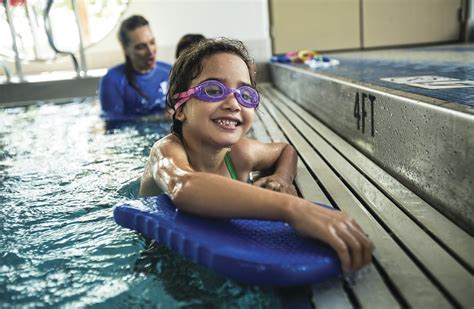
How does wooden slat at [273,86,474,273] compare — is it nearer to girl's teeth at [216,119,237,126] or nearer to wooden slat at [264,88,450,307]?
wooden slat at [264,88,450,307]

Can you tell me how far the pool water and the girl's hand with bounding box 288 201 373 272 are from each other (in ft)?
0.63

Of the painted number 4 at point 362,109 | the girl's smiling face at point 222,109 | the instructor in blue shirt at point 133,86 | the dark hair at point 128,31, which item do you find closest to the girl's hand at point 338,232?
the girl's smiling face at point 222,109

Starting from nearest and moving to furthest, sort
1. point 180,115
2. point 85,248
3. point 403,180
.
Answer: point 85,248 < point 180,115 < point 403,180

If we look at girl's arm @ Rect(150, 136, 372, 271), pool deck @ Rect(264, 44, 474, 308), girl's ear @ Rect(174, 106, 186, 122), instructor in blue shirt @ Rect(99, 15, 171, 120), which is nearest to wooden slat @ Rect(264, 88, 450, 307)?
pool deck @ Rect(264, 44, 474, 308)

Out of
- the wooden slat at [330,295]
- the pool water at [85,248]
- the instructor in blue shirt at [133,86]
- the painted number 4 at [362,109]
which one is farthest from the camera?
the instructor in blue shirt at [133,86]

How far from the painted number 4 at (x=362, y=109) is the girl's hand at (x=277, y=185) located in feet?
2.24

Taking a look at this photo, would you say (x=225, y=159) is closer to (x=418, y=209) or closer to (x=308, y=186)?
(x=308, y=186)

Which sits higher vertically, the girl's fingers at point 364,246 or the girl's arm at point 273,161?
the girl's fingers at point 364,246

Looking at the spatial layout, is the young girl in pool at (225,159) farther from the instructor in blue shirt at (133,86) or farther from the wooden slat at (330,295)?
the instructor in blue shirt at (133,86)

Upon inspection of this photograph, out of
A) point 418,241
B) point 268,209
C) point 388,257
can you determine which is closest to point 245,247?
point 268,209

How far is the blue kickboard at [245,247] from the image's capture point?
106cm

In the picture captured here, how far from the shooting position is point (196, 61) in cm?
168

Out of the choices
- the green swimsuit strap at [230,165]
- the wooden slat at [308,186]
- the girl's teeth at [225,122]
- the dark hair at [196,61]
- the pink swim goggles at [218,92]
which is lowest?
the wooden slat at [308,186]

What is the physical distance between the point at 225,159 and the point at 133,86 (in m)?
2.87
